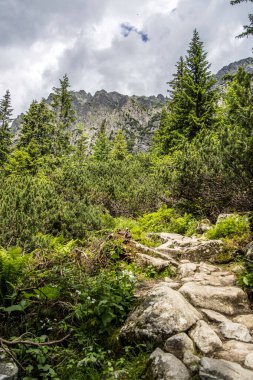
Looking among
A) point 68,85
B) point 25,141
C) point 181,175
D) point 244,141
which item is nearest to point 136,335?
point 244,141

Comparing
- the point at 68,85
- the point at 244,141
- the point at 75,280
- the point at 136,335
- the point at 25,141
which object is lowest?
the point at 136,335

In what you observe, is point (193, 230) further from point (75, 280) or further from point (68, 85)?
point (68, 85)

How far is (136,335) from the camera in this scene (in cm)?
319

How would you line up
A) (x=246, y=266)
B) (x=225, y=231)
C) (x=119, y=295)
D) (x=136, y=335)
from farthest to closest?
1. (x=225, y=231)
2. (x=246, y=266)
3. (x=119, y=295)
4. (x=136, y=335)

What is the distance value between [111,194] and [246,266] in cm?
1072

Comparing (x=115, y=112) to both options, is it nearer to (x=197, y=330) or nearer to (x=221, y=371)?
(x=197, y=330)

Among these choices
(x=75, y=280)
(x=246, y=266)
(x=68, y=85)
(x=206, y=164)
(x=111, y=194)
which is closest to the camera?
(x=75, y=280)

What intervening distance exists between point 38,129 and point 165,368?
93.1 ft

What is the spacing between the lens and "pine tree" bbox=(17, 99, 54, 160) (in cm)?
2741

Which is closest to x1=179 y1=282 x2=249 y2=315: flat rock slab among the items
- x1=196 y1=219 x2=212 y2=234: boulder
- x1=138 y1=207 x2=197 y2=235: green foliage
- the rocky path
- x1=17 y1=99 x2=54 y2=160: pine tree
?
the rocky path

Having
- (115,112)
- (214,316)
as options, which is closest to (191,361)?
(214,316)

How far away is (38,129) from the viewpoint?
1111 inches

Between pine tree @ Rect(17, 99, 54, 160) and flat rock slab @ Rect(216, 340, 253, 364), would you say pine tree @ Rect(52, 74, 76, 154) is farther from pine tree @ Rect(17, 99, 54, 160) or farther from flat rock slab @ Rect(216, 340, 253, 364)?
flat rock slab @ Rect(216, 340, 253, 364)

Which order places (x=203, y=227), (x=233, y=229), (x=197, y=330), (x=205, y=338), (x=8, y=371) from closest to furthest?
(x=8, y=371)
(x=205, y=338)
(x=197, y=330)
(x=233, y=229)
(x=203, y=227)
